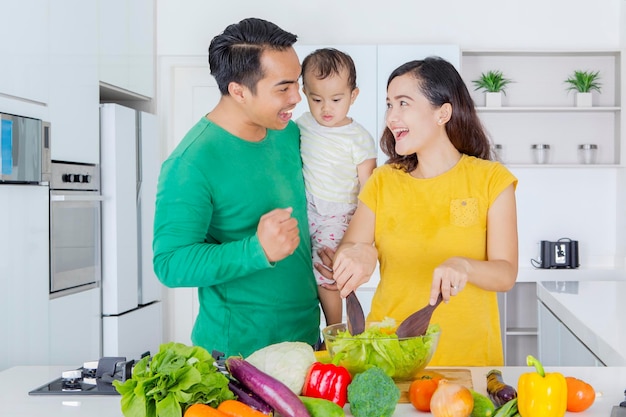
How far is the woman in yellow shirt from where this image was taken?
2.00 m

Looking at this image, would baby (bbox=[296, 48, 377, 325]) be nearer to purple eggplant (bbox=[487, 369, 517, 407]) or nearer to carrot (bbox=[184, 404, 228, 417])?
purple eggplant (bbox=[487, 369, 517, 407])

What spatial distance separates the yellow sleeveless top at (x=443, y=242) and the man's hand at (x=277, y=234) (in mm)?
398

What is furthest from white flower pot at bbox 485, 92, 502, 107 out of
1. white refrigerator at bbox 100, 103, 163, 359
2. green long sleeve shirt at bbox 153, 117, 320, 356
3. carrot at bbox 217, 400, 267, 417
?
carrot at bbox 217, 400, 267, 417

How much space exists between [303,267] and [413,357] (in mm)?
549

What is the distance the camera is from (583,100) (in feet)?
15.7

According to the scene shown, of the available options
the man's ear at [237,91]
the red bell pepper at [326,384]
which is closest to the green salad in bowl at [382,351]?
the red bell pepper at [326,384]

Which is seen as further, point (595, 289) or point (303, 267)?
point (595, 289)

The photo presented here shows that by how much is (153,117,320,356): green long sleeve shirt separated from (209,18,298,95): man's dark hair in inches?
5.7

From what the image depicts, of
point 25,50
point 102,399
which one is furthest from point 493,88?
point 102,399

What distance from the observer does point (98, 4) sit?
13.2 feet

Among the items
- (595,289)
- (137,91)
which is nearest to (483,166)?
(595,289)

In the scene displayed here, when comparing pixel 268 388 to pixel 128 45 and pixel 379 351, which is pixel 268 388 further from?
pixel 128 45

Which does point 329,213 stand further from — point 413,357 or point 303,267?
point 413,357

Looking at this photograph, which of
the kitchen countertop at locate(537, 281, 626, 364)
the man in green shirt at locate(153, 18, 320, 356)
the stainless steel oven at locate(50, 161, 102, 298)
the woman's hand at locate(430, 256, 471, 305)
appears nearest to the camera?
the woman's hand at locate(430, 256, 471, 305)
